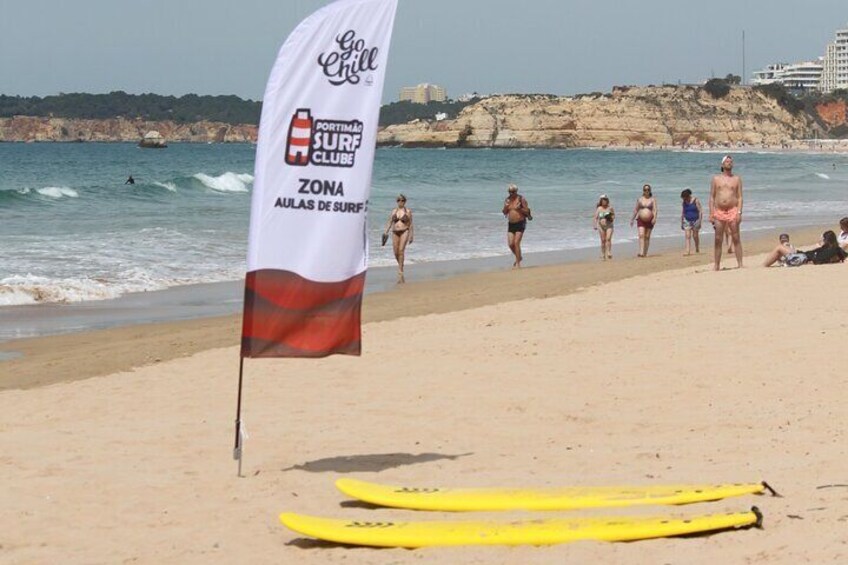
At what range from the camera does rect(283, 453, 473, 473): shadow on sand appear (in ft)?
23.9

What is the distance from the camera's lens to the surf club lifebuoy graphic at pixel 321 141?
6.69m

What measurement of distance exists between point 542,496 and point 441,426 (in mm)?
2204

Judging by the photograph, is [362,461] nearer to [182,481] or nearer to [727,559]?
[182,481]

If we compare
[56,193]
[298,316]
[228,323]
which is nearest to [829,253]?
[228,323]

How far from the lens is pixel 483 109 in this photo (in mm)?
175375

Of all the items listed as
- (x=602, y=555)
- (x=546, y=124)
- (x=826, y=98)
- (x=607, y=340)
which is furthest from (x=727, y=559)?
(x=826, y=98)

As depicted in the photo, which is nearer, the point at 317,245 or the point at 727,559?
the point at 727,559

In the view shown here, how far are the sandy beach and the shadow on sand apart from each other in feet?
0.09

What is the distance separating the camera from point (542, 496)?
6.17 metres

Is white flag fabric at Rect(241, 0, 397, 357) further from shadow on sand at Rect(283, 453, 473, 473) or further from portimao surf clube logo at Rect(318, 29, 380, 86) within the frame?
shadow on sand at Rect(283, 453, 473, 473)

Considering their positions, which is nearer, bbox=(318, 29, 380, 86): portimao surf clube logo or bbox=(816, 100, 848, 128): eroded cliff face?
bbox=(318, 29, 380, 86): portimao surf clube logo

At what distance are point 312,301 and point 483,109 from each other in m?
170

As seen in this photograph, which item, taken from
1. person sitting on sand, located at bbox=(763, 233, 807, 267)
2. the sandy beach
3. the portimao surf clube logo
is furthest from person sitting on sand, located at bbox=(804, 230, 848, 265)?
the portimao surf clube logo

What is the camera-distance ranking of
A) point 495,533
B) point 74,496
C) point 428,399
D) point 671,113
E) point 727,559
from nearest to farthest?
point 727,559 < point 495,533 < point 74,496 < point 428,399 < point 671,113
